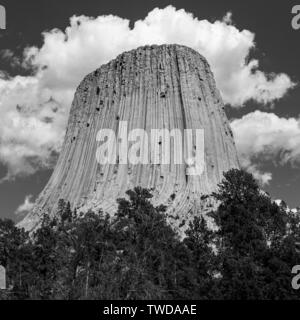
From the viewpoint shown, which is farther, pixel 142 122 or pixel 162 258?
pixel 142 122

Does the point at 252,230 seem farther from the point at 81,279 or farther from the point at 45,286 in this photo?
the point at 45,286

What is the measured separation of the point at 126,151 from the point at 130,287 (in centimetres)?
3128

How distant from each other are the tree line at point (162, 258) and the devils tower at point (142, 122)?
18.7 m

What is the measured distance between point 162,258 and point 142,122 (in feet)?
100

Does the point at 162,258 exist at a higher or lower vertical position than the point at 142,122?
lower

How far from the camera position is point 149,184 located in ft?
143

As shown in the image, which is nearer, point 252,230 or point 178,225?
point 252,230

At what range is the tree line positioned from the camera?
1612 centimetres

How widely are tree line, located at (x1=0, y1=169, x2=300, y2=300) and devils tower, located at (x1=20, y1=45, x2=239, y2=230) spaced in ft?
61.4

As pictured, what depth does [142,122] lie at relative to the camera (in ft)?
160

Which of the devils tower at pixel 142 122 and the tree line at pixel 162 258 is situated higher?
the devils tower at pixel 142 122

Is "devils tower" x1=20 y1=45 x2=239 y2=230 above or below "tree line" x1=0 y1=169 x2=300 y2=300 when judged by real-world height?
above

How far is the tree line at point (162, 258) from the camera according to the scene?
16.1 meters

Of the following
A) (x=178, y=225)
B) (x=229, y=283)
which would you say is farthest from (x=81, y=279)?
(x=178, y=225)
